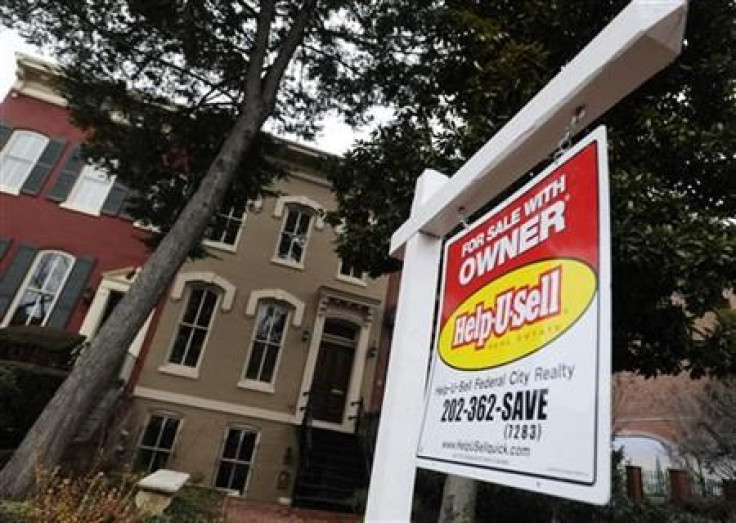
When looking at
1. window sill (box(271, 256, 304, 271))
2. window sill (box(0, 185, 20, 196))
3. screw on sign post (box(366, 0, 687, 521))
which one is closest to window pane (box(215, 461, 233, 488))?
window sill (box(271, 256, 304, 271))

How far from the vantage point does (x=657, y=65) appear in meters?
1.33

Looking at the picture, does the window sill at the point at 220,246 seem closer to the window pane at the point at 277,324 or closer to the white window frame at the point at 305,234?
the white window frame at the point at 305,234

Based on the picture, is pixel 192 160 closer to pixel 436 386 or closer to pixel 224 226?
pixel 224 226

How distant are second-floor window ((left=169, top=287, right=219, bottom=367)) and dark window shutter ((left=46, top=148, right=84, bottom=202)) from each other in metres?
4.21

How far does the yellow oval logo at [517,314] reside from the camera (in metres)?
1.21

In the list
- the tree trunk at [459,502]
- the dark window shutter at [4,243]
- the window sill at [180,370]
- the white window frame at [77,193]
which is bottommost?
the tree trunk at [459,502]

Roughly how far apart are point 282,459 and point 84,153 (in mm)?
8000

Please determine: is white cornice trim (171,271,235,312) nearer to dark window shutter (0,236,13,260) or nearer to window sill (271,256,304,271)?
window sill (271,256,304,271)

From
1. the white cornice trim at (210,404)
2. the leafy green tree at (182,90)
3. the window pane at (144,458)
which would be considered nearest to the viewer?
the leafy green tree at (182,90)

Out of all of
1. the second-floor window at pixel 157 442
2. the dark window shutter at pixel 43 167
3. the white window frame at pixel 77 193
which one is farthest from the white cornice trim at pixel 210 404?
the dark window shutter at pixel 43 167

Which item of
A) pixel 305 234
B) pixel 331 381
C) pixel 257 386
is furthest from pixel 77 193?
pixel 331 381

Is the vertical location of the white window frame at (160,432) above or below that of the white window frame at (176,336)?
below

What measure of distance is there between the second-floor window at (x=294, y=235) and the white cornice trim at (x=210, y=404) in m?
4.14

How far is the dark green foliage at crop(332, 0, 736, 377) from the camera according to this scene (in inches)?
187
